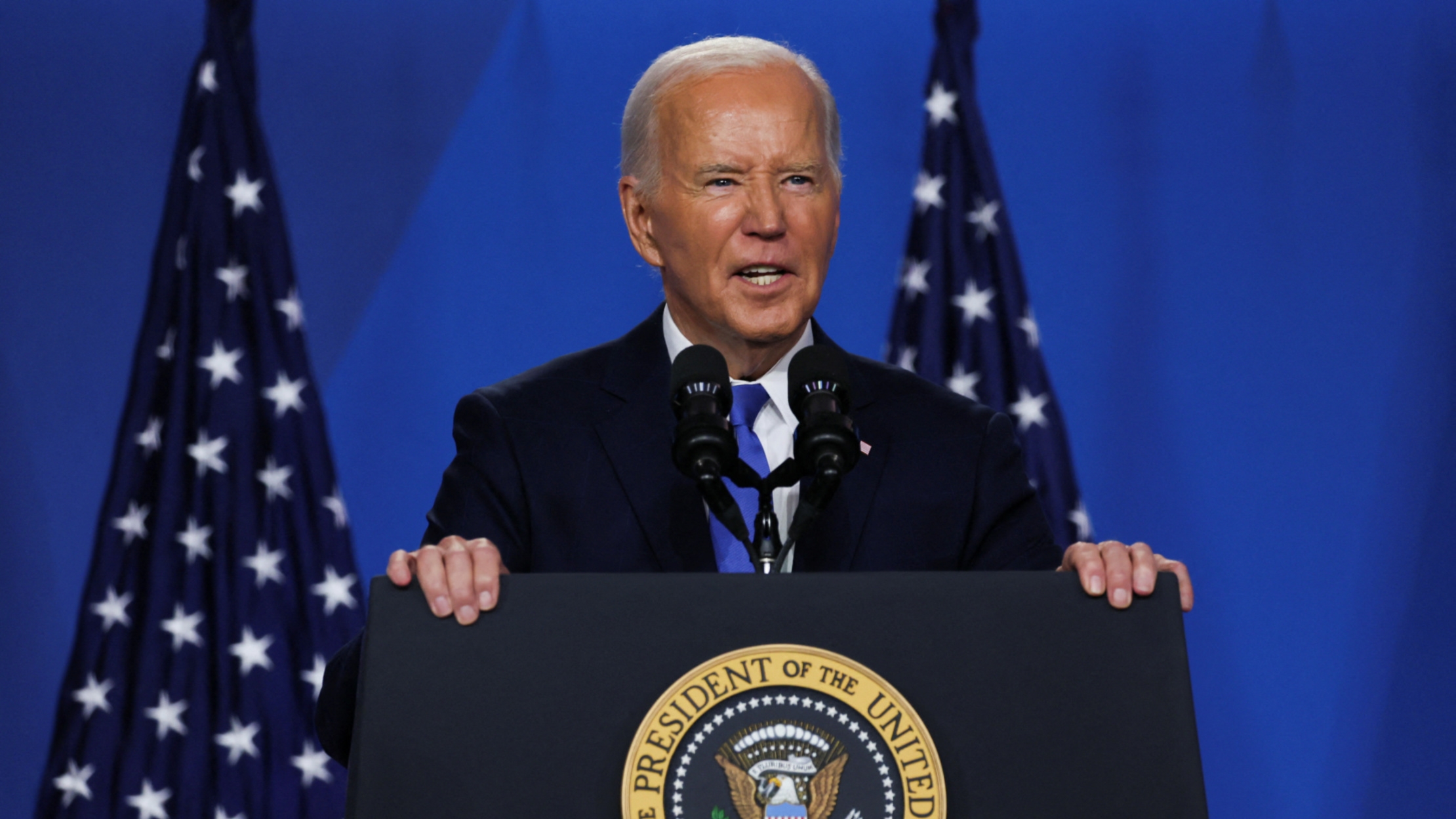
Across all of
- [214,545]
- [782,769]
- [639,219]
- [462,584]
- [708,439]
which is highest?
[639,219]

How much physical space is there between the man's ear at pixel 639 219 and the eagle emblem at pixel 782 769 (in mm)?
1003

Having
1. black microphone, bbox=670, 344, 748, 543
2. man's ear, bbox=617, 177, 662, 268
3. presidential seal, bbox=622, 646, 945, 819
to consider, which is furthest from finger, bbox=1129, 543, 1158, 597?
man's ear, bbox=617, 177, 662, 268

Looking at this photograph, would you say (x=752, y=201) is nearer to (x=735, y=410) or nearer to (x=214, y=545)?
(x=735, y=410)

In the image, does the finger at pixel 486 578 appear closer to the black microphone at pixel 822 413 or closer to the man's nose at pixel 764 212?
the black microphone at pixel 822 413

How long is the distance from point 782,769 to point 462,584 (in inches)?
13.1

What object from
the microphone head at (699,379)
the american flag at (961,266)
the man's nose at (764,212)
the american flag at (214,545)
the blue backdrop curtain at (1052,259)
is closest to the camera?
the microphone head at (699,379)

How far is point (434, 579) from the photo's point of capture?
1278mm

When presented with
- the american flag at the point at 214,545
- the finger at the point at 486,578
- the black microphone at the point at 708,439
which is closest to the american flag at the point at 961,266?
the american flag at the point at 214,545

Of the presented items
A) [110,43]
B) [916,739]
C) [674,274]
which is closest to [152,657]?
[110,43]

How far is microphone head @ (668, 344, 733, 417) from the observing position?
4.58 feet

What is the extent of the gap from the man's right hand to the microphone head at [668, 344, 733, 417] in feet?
0.82

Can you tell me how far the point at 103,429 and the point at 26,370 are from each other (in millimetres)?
→ 266

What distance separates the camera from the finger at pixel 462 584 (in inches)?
50.0

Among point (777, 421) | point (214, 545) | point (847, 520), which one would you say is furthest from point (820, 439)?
point (214, 545)
